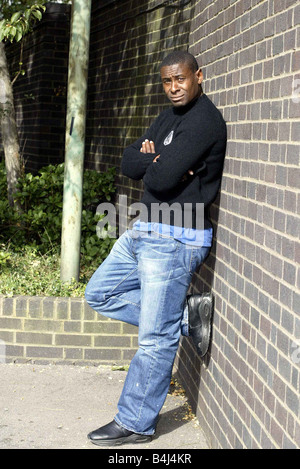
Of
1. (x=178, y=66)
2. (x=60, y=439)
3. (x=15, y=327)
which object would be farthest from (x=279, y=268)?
(x=15, y=327)

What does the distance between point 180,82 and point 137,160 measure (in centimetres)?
52

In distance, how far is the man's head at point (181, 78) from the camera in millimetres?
4172

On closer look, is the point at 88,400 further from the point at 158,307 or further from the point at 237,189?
the point at 237,189

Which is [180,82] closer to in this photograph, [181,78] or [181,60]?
[181,78]

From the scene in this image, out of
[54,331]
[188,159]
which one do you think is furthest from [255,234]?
[54,331]

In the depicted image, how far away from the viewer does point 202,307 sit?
4.29 metres

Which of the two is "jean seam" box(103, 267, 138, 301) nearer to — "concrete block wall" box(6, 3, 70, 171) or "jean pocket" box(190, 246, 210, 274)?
"jean pocket" box(190, 246, 210, 274)

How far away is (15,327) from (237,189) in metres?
2.56

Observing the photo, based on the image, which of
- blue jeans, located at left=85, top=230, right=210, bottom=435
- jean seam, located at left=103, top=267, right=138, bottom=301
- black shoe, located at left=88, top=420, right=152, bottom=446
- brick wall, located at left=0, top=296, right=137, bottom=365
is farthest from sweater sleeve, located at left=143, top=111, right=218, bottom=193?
brick wall, located at left=0, top=296, right=137, bottom=365

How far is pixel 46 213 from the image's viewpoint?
25.8ft

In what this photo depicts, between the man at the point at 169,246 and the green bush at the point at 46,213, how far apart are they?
3.16 meters

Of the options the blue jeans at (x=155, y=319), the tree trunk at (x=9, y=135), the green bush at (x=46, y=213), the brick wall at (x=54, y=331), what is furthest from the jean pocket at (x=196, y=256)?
the tree trunk at (x=9, y=135)

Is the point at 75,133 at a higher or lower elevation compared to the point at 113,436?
higher

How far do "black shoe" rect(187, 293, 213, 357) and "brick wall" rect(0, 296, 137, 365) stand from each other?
1.40 metres
